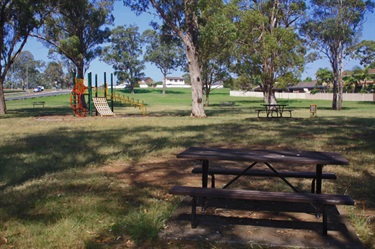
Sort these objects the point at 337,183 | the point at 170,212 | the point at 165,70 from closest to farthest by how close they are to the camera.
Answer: the point at 170,212, the point at 337,183, the point at 165,70

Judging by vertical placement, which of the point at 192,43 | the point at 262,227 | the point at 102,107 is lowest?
the point at 262,227

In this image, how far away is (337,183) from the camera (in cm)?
657

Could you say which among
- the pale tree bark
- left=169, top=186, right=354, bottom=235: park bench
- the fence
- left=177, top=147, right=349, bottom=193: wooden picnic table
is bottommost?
the fence

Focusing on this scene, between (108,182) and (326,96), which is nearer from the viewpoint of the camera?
(108,182)

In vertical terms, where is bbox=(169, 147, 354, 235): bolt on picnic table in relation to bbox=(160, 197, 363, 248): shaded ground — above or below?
above

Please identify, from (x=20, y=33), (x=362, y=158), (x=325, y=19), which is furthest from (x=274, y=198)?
(x=325, y=19)

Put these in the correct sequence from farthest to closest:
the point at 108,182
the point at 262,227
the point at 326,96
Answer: the point at 326,96
the point at 108,182
the point at 262,227

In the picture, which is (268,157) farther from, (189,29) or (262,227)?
(189,29)

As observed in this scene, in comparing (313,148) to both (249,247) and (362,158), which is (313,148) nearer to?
(362,158)

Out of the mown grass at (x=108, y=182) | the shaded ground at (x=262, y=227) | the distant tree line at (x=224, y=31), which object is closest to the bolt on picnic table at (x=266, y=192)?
the shaded ground at (x=262, y=227)

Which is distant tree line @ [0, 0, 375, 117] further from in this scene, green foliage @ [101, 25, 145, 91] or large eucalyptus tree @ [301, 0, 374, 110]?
green foliage @ [101, 25, 145, 91]

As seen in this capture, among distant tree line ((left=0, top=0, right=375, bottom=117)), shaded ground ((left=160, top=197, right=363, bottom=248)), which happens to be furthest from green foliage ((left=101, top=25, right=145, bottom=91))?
shaded ground ((left=160, top=197, right=363, bottom=248))

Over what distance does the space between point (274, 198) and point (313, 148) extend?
630cm

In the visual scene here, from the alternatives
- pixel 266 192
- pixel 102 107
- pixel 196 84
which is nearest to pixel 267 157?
pixel 266 192
